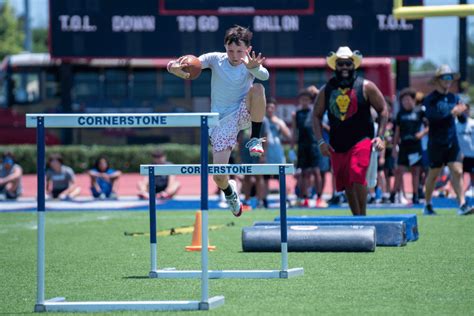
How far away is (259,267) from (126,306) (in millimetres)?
2642

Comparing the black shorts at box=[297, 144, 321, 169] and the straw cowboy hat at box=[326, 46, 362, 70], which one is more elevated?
the straw cowboy hat at box=[326, 46, 362, 70]

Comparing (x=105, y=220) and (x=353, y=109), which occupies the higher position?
(x=353, y=109)

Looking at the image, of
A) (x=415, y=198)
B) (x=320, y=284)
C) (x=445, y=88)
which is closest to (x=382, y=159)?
(x=415, y=198)

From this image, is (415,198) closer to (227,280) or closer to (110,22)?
(110,22)

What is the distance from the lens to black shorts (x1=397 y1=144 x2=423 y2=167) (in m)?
18.3

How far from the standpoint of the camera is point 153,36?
24.4 metres

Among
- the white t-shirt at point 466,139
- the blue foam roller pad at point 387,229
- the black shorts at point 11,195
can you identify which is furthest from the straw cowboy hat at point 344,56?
the black shorts at point 11,195

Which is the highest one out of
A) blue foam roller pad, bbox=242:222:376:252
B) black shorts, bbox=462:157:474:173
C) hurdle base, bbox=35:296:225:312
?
black shorts, bbox=462:157:474:173

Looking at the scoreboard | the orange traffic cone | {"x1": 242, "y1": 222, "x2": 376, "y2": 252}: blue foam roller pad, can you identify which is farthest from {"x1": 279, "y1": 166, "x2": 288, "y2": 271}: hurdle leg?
the scoreboard

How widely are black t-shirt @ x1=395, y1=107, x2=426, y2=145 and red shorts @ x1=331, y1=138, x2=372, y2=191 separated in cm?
642

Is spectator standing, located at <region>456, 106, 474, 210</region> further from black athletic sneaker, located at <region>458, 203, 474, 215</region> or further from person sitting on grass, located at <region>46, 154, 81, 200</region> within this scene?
person sitting on grass, located at <region>46, 154, 81, 200</region>

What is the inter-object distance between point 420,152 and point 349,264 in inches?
349

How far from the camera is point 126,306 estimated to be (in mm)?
7246

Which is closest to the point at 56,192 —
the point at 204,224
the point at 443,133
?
the point at 443,133
